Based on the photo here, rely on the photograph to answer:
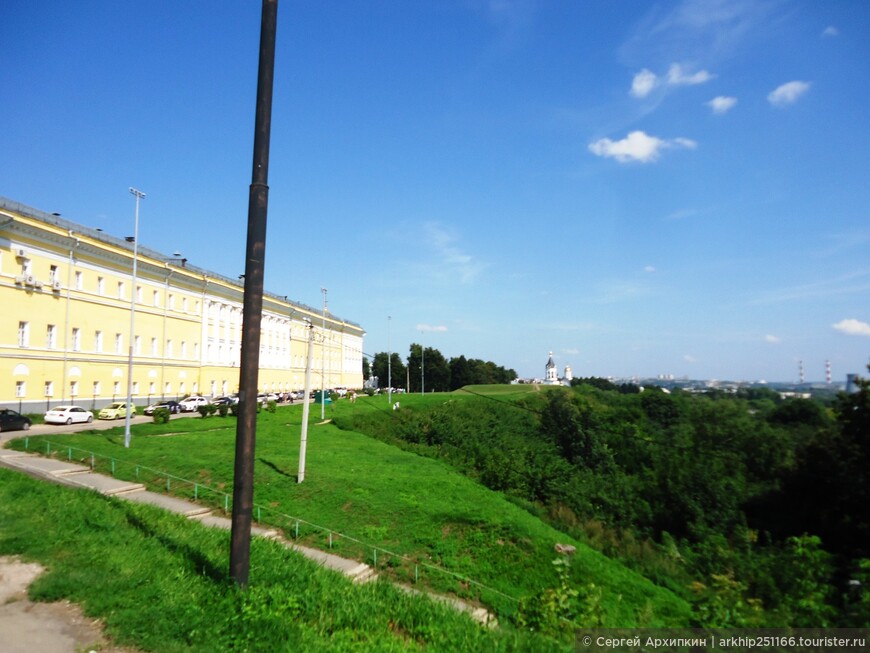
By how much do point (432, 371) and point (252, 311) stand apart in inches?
3932

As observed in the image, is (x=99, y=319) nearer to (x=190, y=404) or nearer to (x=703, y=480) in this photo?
(x=190, y=404)

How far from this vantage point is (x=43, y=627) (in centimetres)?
594

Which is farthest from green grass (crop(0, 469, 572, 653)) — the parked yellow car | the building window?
the parked yellow car

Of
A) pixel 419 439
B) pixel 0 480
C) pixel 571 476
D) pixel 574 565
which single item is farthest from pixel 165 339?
pixel 574 565

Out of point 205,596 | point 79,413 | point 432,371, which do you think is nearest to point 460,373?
point 432,371

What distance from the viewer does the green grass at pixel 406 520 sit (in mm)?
14289

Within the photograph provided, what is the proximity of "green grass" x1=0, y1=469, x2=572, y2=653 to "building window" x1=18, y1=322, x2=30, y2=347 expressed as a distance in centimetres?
2936

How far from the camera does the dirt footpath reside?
18.1 feet

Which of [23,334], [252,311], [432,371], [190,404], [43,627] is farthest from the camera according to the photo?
[432,371]

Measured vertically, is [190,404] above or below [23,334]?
below

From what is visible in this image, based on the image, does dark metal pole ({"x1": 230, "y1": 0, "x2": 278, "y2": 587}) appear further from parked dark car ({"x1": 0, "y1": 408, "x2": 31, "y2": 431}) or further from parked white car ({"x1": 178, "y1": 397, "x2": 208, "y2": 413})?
parked white car ({"x1": 178, "y1": 397, "x2": 208, "y2": 413})

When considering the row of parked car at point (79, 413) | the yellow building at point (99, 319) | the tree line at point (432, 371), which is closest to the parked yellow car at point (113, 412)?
the row of parked car at point (79, 413)

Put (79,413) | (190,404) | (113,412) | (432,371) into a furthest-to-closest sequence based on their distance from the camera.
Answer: (432,371) < (190,404) < (113,412) < (79,413)

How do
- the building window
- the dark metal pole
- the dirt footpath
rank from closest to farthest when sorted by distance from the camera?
1. the dirt footpath
2. the dark metal pole
3. the building window
